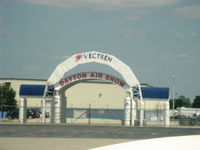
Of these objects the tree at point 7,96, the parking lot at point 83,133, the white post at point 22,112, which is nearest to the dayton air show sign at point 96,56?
the white post at point 22,112

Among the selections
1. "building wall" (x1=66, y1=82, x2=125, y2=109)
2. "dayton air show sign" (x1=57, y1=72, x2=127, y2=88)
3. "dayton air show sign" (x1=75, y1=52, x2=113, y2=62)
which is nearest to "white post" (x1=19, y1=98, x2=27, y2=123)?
"dayton air show sign" (x1=57, y1=72, x2=127, y2=88)

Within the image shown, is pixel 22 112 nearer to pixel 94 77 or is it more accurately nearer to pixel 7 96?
pixel 94 77

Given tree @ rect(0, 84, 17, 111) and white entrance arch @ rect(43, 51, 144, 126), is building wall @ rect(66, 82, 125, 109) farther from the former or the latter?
white entrance arch @ rect(43, 51, 144, 126)

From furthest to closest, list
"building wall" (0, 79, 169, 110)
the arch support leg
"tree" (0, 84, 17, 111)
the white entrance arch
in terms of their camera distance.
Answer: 1. "building wall" (0, 79, 169, 110)
2. "tree" (0, 84, 17, 111)
3. the white entrance arch
4. the arch support leg

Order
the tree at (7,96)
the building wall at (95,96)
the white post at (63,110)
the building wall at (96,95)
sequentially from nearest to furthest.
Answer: the white post at (63,110) → the tree at (7,96) → the building wall at (95,96) → the building wall at (96,95)

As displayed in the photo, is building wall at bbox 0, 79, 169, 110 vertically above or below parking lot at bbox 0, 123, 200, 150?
above

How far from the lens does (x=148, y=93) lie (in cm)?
4550

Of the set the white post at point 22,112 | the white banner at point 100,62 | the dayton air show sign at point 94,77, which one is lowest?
the white post at point 22,112

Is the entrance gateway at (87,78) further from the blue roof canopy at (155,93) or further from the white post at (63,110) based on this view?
the blue roof canopy at (155,93)

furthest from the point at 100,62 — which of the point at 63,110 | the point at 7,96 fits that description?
the point at 7,96

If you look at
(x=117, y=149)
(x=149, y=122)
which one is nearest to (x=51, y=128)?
(x=149, y=122)

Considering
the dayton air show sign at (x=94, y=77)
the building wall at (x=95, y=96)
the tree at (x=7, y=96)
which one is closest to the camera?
the dayton air show sign at (x=94, y=77)

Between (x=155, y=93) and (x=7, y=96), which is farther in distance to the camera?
(x=7, y=96)

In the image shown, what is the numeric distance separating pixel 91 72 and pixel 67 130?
40.4ft
